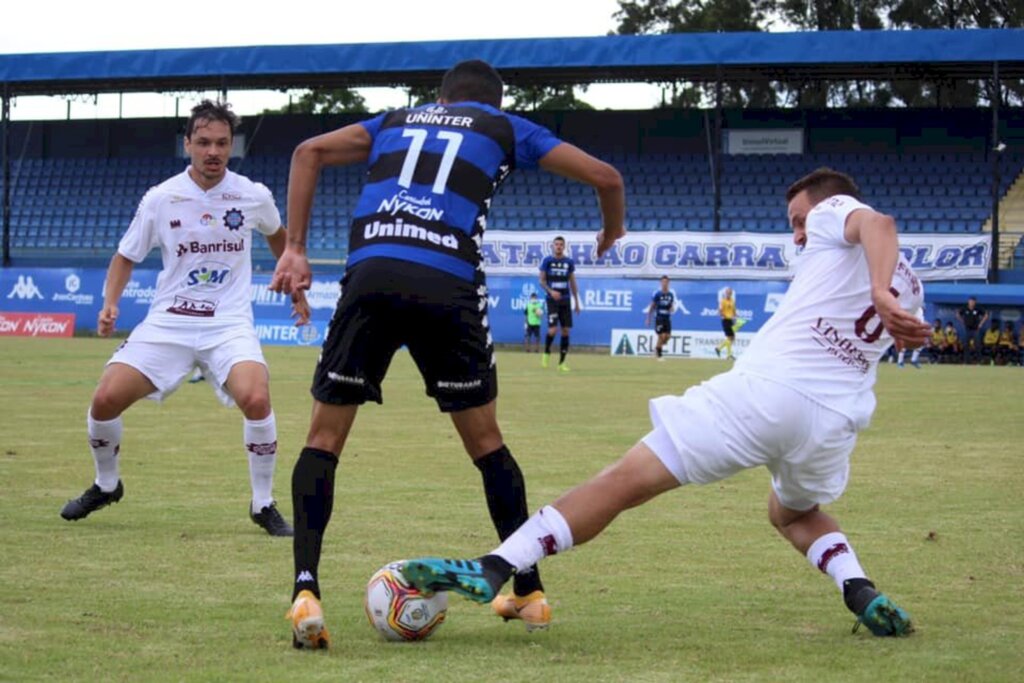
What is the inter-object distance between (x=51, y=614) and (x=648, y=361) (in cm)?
2645

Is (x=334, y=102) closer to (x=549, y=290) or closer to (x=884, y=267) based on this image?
(x=549, y=290)

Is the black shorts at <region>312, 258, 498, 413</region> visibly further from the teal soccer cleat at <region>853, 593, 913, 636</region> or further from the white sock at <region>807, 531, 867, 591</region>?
the teal soccer cleat at <region>853, 593, 913, 636</region>

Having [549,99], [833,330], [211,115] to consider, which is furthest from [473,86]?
[549,99]

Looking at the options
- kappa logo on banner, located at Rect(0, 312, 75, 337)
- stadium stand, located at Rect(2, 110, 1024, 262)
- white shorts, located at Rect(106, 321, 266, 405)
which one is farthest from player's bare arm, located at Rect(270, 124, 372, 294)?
stadium stand, located at Rect(2, 110, 1024, 262)

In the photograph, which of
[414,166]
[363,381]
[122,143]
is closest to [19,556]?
[363,381]

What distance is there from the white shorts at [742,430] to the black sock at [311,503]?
115cm

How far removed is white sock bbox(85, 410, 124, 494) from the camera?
8.53 m

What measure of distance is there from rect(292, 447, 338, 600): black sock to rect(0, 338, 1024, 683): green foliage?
0.32 meters

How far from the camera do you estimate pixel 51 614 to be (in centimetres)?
574

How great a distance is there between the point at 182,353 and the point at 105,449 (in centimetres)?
66

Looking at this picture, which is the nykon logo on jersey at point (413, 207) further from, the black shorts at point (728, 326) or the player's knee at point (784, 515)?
the black shorts at point (728, 326)

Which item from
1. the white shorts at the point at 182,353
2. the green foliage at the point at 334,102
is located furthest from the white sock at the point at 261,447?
the green foliage at the point at 334,102

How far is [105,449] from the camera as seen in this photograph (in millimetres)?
8531

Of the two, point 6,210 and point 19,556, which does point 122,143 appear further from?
point 19,556
